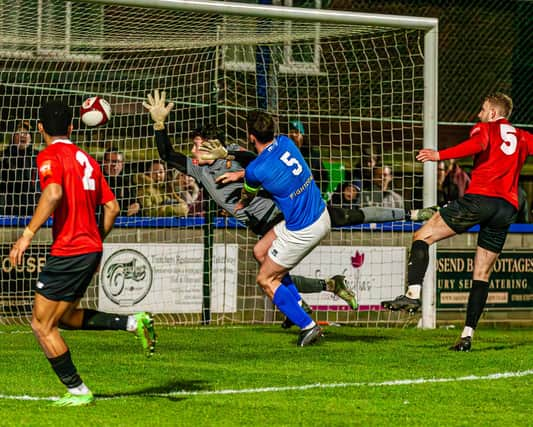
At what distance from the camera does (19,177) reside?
47.8ft

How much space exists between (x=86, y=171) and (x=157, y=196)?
24.3ft

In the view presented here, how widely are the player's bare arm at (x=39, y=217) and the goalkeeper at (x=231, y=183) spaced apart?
13.8 feet

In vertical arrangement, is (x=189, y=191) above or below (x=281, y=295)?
above

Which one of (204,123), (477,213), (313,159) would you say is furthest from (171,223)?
(477,213)

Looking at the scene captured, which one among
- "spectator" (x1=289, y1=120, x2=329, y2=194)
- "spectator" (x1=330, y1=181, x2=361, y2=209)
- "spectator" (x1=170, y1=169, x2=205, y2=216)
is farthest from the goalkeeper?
"spectator" (x1=289, y1=120, x2=329, y2=194)

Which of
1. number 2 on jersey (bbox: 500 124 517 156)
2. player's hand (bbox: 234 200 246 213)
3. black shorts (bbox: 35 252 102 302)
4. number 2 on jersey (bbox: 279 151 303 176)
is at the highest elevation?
number 2 on jersey (bbox: 500 124 517 156)

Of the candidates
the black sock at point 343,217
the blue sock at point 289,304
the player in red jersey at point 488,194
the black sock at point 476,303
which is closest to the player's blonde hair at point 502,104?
the player in red jersey at point 488,194

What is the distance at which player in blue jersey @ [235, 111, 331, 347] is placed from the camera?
10.7 m

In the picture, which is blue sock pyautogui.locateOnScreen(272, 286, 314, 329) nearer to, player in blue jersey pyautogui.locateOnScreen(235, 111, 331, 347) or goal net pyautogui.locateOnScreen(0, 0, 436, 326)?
player in blue jersey pyautogui.locateOnScreen(235, 111, 331, 347)

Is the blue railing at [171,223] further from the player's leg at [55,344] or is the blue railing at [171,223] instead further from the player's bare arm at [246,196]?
the player's leg at [55,344]

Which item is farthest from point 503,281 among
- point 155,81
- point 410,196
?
point 155,81

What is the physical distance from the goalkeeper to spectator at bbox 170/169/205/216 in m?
2.22

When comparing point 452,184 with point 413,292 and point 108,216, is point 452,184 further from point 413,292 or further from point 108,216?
point 108,216

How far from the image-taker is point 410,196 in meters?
15.2
